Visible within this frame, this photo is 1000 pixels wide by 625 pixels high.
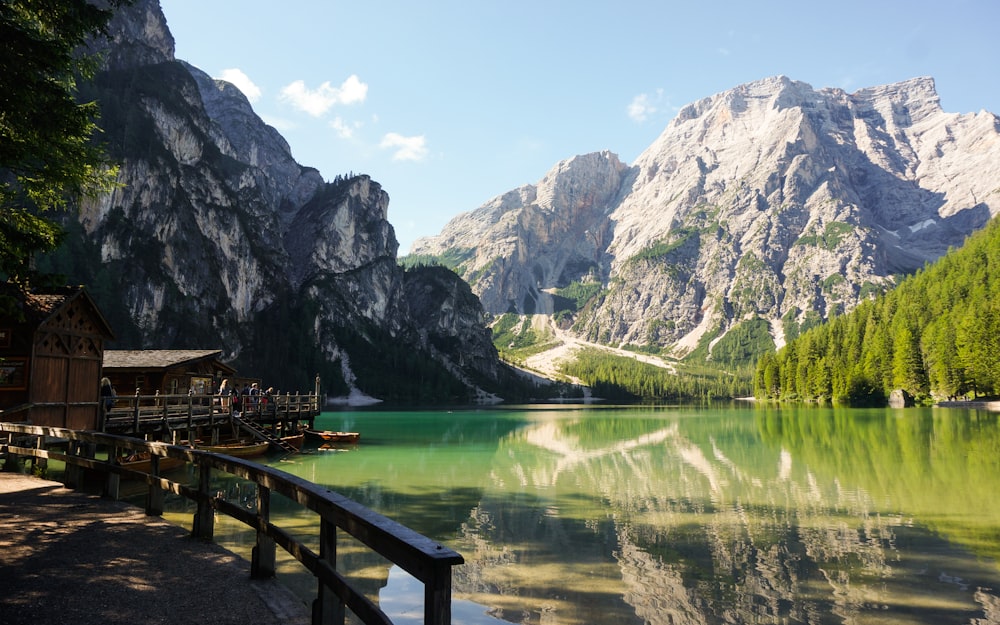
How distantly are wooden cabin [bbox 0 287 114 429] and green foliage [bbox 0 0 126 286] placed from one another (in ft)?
37.1

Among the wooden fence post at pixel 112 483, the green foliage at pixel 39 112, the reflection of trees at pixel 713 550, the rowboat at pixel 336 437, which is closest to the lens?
the green foliage at pixel 39 112

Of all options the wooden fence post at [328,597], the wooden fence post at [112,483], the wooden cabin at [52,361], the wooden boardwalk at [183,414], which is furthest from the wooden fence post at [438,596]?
the wooden boardwalk at [183,414]

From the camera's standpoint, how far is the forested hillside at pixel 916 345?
10000 cm

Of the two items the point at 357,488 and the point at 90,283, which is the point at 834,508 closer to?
the point at 357,488

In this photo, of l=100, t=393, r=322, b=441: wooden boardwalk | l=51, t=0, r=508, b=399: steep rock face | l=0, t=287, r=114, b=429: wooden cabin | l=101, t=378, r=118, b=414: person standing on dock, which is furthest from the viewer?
l=51, t=0, r=508, b=399: steep rock face

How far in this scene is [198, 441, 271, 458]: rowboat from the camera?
33.1 meters

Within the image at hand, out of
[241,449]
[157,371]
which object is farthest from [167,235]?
[241,449]

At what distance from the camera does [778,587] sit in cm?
1384

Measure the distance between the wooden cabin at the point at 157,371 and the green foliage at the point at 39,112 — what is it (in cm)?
2826

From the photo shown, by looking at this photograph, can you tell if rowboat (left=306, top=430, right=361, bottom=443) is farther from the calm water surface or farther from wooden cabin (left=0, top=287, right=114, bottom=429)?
wooden cabin (left=0, top=287, right=114, bottom=429)

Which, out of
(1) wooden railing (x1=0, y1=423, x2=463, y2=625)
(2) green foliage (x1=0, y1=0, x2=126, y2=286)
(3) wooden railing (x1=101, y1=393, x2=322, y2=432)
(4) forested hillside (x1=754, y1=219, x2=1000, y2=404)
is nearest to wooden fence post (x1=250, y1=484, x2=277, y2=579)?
(1) wooden railing (x1=0, y1=423, x2=463, y2=625)

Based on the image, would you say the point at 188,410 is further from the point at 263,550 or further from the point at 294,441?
the point at 263,550

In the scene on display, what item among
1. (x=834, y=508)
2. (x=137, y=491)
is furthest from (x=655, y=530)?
(x=137, y=491)

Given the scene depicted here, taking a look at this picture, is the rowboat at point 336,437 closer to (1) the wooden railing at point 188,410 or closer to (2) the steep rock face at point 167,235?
(1) the wooden railing at point 188,410
